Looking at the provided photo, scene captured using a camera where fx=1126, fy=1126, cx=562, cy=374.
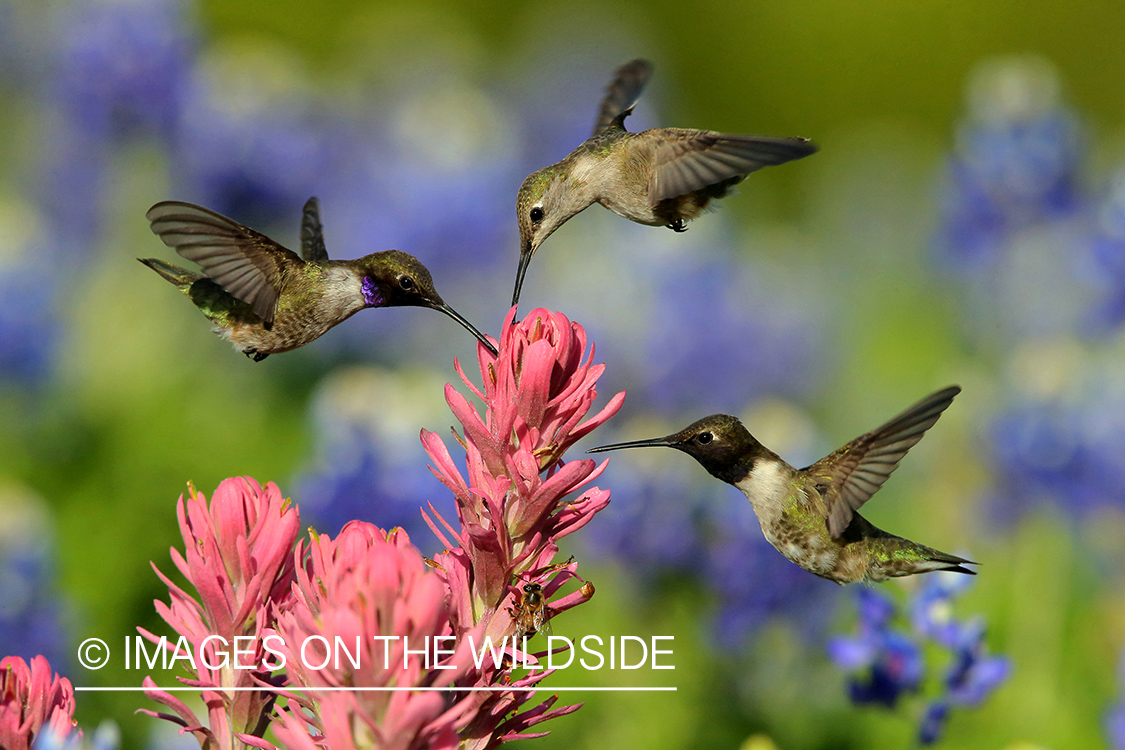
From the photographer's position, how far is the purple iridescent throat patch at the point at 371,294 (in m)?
2.16

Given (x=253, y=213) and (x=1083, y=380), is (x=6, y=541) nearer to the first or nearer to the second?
(x=253, y=213)

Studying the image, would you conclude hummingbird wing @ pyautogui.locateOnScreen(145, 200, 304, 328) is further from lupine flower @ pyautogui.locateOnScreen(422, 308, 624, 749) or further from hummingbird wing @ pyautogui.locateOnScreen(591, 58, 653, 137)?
hummingbird wing @ pyautogui.locateOnScreen(591, 58, 653, 137)

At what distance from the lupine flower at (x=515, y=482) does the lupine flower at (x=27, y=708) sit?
56 cm

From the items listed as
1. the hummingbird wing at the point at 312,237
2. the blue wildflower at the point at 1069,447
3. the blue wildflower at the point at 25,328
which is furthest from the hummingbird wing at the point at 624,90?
the blue wildflower at the point at 25,328

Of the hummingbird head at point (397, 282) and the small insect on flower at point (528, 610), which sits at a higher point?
the hummingbird head at point (397, 282)

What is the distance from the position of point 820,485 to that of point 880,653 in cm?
111

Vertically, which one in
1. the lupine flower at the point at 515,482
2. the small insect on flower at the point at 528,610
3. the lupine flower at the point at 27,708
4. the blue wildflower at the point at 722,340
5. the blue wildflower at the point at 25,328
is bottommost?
the lupine flower at the point at 27,708

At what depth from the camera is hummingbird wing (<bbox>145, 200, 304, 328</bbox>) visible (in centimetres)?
219

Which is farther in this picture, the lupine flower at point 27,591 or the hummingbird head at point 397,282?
the lupine flower at point 27,591

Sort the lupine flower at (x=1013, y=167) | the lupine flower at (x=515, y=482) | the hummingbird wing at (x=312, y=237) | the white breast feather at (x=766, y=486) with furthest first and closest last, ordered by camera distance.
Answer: the lupine flower at (x=1013, y=167), the hummingbird wing at (x=312, y=237), the white breast feather at (x=766, y=486), the lupine flower at (x=515, y=482)

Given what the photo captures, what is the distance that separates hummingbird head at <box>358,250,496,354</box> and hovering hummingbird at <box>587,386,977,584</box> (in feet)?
1.51

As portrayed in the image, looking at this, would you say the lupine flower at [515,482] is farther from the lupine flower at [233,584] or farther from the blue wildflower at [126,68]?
the blue wildflower at [126,68]

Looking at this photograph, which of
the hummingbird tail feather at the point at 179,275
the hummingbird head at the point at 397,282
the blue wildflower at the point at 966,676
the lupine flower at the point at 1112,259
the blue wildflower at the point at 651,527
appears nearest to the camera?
the hummingbird head at the point at 397,282

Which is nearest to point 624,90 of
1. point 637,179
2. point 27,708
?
point 637,179
